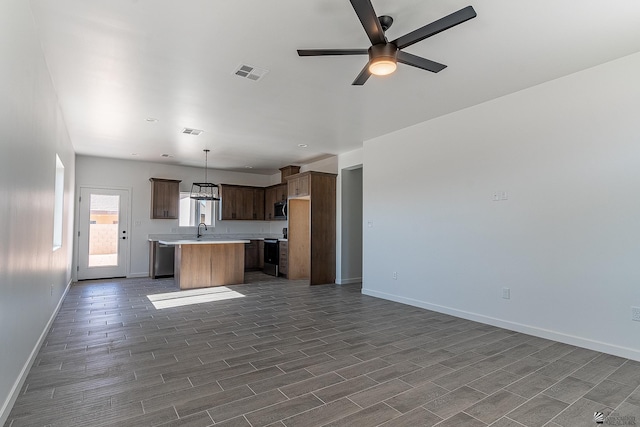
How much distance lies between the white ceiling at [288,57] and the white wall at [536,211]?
33 centimetres

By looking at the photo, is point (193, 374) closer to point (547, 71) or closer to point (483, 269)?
point (483, 269)

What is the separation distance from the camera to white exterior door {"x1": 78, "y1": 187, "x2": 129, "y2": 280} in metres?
7.39

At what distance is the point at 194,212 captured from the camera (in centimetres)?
885

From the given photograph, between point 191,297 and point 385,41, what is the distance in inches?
193

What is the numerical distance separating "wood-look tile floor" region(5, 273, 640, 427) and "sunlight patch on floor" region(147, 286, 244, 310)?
70 centimetres

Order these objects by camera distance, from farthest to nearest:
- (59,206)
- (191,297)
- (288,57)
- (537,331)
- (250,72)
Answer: (191,297)
(59,206)
(537,331)
(250,72)
(288,57)

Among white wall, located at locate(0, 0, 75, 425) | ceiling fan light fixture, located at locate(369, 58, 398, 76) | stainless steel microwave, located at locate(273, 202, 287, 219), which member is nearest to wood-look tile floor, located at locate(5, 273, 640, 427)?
white wall, located at locate(0, 0, 75, 425)

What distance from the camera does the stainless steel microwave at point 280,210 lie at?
8.48m

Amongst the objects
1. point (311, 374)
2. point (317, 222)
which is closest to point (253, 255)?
point (317, 222)

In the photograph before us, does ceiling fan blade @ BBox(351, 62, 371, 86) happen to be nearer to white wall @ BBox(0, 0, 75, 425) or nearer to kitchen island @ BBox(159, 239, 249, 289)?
white wall @ BBox(0, 0, 75, 425)

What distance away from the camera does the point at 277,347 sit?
330cm

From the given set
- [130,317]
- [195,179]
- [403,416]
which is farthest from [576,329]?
[195,179]

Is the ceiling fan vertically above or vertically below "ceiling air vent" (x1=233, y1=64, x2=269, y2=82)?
below

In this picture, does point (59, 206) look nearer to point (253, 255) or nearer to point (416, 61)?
point (253, 255)
